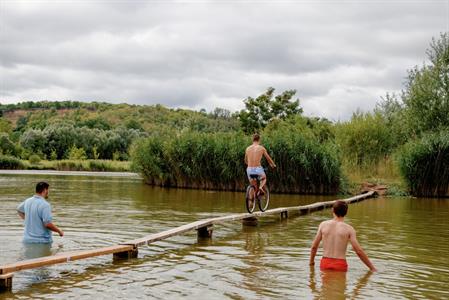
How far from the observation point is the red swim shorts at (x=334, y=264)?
916cm

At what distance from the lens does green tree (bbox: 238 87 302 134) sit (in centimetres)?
6706

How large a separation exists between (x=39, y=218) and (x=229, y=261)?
3.28 m

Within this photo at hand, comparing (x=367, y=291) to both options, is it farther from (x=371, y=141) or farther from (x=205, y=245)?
(x=371, y=141)

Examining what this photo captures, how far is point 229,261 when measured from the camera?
10258 mm

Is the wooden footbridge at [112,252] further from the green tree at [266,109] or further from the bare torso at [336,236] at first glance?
the green tree at [266,109]

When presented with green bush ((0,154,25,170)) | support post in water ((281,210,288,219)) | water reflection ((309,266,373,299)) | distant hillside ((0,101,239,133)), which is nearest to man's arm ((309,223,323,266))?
water reflection ((309,266,373,299))

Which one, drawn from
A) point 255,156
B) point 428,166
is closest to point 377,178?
point 428,166

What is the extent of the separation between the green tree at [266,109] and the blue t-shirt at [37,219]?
57370mm

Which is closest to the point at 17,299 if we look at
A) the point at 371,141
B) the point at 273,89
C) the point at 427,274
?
the point at 427,274

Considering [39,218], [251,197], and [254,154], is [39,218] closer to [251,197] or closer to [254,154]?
[254,154]

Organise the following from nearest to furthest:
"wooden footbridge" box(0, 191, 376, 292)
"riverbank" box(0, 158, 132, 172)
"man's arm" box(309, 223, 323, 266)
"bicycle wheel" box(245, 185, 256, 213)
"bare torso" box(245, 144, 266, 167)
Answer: "wooden footbridge" box(0, 191, 376, 292)
"man's arm" box(309, 223, 323, 266)
"bare torso" box(245, 144, 266, 167)
"bicycle wheel" box(245, 185, 256, 213)
"riverbank" box(0, 158, 132, 172)

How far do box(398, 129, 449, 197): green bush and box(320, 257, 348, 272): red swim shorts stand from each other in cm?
2056

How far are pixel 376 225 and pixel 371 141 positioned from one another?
71.2ft

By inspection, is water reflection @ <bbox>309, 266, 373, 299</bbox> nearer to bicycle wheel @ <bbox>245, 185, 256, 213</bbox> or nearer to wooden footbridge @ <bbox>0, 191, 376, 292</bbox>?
wooden footbridge @ <bbox>0, 191, 376, 292</bbox>
